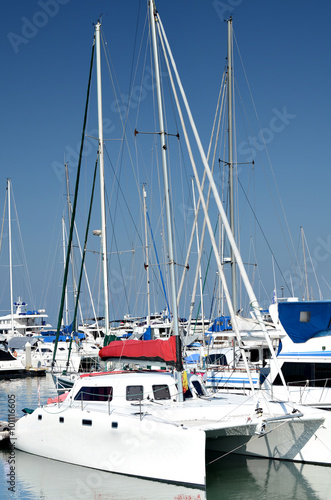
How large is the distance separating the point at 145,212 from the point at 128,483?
2768 cm

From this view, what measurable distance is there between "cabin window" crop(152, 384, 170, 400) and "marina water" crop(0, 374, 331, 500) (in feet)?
7.00

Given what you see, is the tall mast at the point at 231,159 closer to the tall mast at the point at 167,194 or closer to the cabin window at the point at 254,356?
the cabin window at the point at 254,356

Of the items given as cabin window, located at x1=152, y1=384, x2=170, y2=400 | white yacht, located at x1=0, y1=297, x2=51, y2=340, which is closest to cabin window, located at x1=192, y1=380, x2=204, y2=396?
cabin window, located at x1=152, y1=384, x2=170, y2=400

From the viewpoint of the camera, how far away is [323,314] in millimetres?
17734

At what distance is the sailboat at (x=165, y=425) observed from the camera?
13.7m

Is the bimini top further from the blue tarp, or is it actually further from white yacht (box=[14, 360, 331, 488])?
the blue tarp

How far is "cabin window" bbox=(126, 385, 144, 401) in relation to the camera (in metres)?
16.2

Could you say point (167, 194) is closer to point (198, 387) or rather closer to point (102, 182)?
point (198, 387)

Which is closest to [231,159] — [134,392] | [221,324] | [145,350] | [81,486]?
[145,350]

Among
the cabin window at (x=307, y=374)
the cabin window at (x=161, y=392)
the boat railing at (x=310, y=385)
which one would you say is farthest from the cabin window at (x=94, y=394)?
the boat railing at (x=310, y=385)

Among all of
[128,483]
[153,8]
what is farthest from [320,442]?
[153,8]

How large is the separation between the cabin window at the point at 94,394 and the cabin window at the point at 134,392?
0.48 meters

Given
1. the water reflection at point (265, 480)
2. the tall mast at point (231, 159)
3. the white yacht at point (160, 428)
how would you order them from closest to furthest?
the white yacht at point (160, 428), the water reflection at point (265, 480), the tall mast at point (231, 159)

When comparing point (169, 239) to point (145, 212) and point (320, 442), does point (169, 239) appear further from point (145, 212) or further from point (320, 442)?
point (145, 212)
